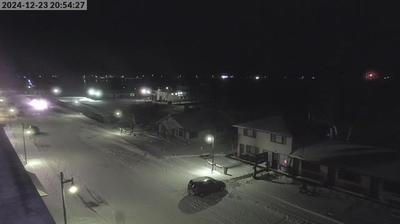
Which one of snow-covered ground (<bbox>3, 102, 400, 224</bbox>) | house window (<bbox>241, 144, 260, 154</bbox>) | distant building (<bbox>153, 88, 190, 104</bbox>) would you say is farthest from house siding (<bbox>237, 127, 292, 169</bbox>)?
distant building (<bbox>153, 88, 190, 104</bbox>)

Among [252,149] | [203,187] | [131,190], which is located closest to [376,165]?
[252,149]

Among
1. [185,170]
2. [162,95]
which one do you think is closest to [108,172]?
[185,170]

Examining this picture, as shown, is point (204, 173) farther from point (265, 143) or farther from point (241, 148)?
point (265, 143)

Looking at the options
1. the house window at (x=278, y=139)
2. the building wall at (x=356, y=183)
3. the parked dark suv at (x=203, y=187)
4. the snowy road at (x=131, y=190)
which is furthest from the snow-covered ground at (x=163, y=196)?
the house window at (x=278, y=139)

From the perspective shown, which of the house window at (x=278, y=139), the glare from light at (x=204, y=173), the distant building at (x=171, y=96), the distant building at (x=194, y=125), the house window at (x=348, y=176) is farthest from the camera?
the distant building at (x=171, y=96)

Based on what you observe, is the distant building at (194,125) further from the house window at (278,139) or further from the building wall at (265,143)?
the house window at (278,139)

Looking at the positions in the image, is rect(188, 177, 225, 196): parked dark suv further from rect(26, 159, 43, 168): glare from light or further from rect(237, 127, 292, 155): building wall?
rect(26, 159, 43, 168): glare from light
